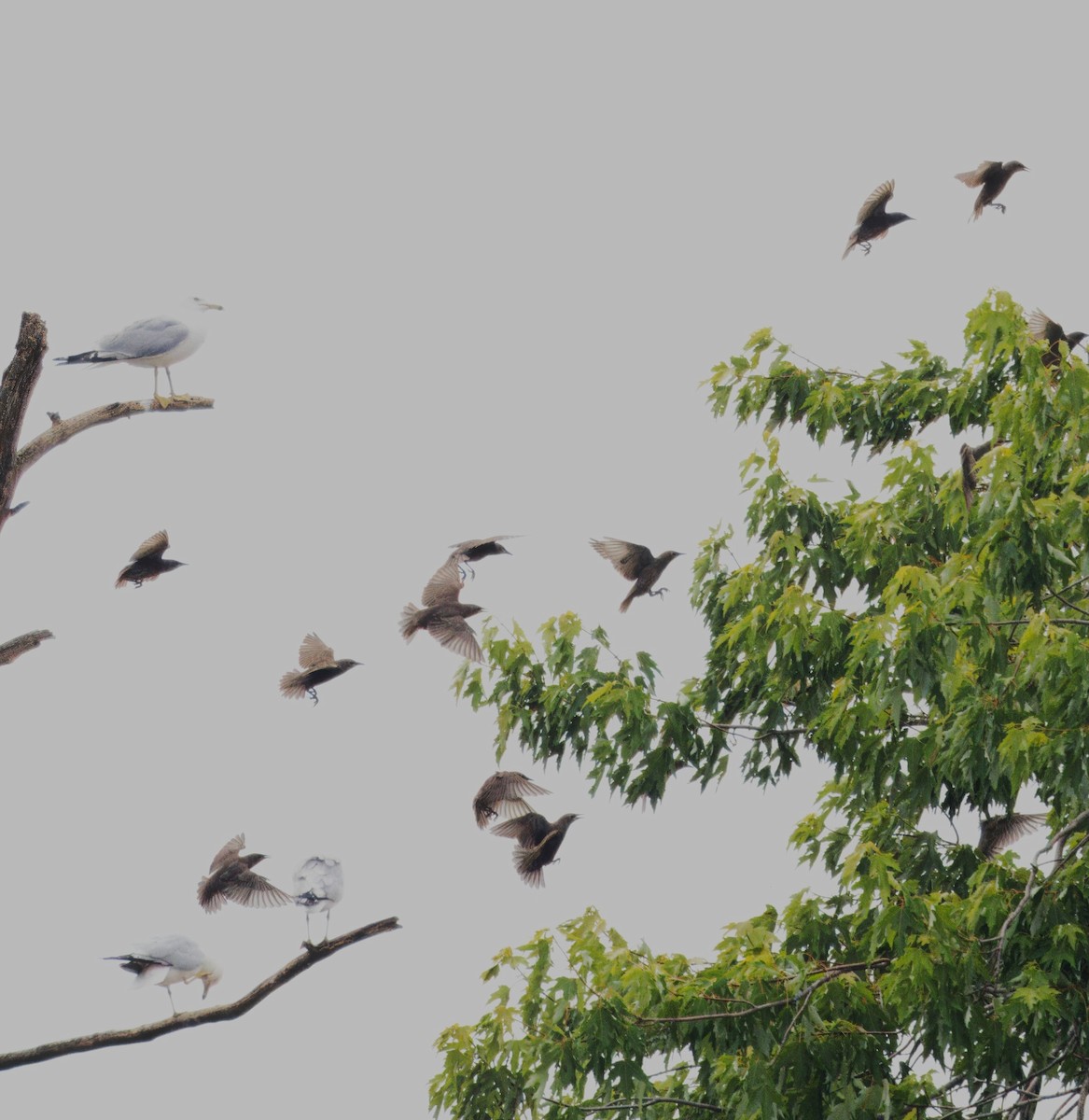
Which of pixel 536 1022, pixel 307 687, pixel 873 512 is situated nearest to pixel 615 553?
pixel 873 512

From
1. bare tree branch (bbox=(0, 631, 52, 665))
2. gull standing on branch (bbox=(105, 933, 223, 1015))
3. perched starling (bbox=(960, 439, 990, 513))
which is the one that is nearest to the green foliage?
perched starling (bbox=(960, 439, 990, 513))

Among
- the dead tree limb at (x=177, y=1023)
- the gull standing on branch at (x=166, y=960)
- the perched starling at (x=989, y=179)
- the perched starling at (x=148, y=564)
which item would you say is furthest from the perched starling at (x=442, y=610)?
the perched starling at (x=989, y=179)

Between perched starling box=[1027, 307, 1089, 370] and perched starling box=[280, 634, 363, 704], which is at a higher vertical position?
perched starling box=[1027, 307, 1089, 370]

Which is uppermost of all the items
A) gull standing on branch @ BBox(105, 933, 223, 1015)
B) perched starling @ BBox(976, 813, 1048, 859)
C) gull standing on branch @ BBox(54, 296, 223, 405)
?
gull standing on branch @ BBox(54, 296, 223, 405)

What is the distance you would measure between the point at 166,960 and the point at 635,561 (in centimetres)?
338

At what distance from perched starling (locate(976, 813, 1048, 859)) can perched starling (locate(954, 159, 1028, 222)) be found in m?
3.57

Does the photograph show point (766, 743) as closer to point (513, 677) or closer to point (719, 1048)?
point (513, 677)

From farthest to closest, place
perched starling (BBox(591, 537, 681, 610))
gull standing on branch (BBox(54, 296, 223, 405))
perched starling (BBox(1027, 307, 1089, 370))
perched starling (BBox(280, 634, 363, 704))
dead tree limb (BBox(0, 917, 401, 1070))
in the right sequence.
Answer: perched starling (BBox(591, 537, 681, 610)), perched starling (BBox(1027, 307, 1089, 370)), perched starling (BBox(280, 634, 363, 704)), gull standing on branch (BBox(54, 296, 223, 405)), dead tree limb (BBox(0, 917, 401, 1070))

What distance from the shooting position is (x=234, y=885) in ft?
17.7

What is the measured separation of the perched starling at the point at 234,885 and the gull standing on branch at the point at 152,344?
6.39 ft

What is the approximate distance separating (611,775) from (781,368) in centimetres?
262

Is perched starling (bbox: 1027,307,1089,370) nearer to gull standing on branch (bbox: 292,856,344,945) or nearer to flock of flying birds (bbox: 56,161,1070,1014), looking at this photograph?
flock of flying birds (bbox: 56,161,1070,1014)

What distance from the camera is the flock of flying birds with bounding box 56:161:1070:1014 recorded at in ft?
17.0

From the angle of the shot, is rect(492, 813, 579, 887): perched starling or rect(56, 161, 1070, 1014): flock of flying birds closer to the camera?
rect(56, 161, 1070, 1014): flock of flying birds
